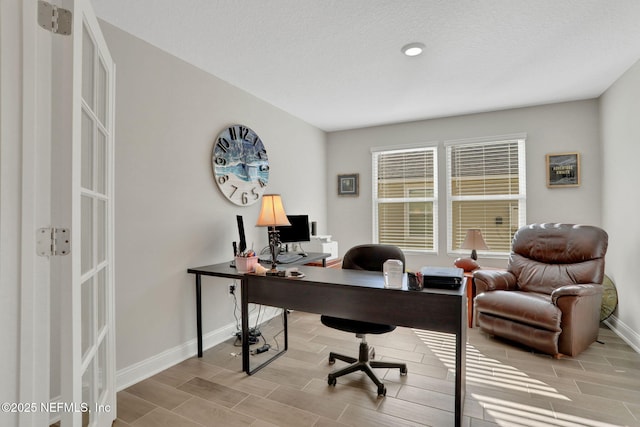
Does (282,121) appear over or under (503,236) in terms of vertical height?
over

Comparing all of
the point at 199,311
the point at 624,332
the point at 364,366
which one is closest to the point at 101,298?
the point at 199,311

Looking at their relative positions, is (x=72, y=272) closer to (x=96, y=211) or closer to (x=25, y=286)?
(x=25, y=286)

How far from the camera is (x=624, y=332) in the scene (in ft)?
9.82

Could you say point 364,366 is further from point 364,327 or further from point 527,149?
point 527,149

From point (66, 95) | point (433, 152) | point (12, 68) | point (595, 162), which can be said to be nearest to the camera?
point (12, 68)

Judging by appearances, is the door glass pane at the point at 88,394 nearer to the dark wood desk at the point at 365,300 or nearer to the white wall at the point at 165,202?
the white wall at the point at 165,202

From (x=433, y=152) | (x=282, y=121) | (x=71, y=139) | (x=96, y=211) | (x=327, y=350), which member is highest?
(x=282, y=121)

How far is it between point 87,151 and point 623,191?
4256 millimetres

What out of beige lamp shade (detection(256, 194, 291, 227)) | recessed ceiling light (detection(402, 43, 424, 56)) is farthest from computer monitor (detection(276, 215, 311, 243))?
recessed ceiling light (detection(402, 43, 424, 56))

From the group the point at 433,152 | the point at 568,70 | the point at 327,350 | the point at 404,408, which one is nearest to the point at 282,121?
the point at 433,152

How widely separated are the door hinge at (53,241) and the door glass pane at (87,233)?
8.4 inches

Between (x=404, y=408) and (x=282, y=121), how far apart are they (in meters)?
3.29

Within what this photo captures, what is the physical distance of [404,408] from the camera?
6.42 feet

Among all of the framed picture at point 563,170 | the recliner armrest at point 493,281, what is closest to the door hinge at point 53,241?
the recliner armrest at point 493,281
